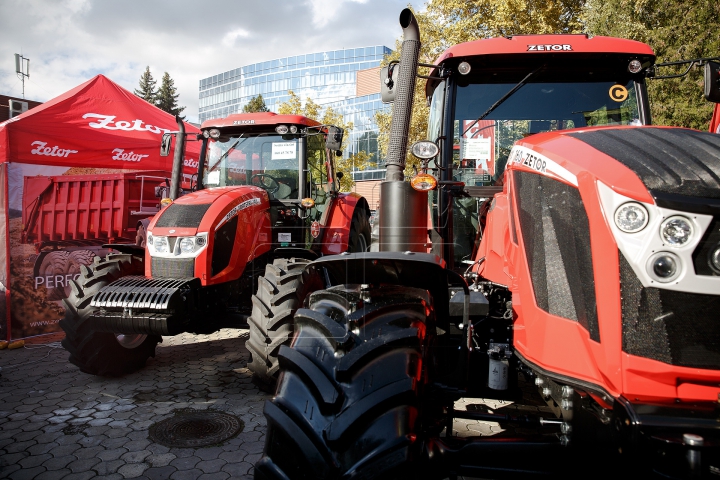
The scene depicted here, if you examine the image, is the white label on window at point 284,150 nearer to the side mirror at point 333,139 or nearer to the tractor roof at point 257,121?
the tractor roof at point 257,121

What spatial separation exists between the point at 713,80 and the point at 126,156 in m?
8.72

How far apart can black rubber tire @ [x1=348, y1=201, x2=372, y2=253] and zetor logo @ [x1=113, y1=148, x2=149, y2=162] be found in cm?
436

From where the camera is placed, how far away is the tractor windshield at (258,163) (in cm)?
614

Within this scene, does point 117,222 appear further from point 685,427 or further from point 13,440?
point 685,427

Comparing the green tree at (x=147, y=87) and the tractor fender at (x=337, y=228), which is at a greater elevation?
the green tree at (x=147, y=87)

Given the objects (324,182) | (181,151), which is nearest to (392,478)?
(181,151)

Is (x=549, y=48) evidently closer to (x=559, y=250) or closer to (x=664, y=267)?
(x=559, y=250)

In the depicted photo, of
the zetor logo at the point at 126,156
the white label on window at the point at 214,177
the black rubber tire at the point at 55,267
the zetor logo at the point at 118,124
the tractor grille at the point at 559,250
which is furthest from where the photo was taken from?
the zetor logo at the point at 126,156

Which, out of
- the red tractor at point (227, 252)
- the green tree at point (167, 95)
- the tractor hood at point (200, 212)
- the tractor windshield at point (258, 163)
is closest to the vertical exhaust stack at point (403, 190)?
the red tractor at point (227, 252)

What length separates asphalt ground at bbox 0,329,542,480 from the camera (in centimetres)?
319

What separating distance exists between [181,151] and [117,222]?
3.33 metres

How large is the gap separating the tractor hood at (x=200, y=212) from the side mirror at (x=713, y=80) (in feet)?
13.2

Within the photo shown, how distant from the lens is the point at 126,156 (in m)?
9.00

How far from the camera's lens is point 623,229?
1652 millimetres
